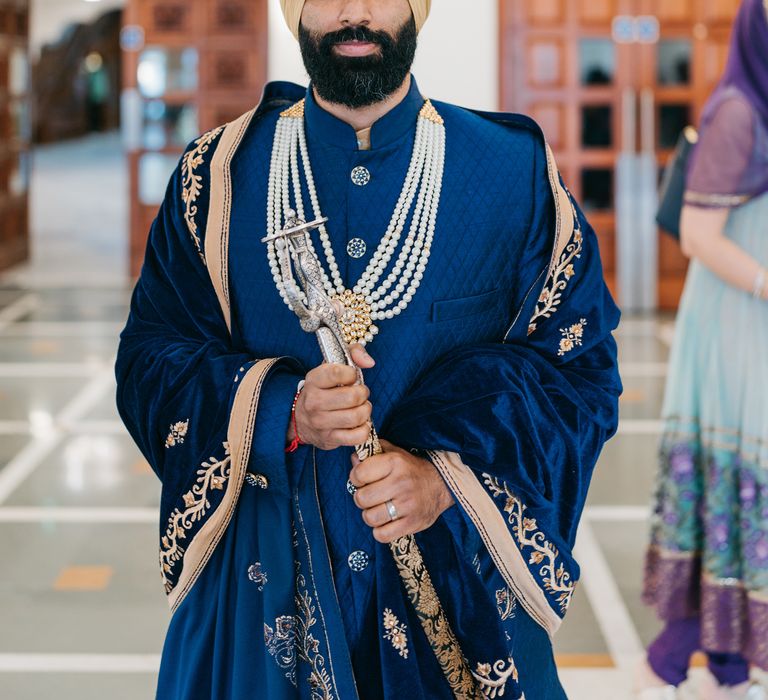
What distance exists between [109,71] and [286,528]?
81.5 ft

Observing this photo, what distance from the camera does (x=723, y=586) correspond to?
3.24m

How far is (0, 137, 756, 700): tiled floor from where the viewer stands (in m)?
3.74

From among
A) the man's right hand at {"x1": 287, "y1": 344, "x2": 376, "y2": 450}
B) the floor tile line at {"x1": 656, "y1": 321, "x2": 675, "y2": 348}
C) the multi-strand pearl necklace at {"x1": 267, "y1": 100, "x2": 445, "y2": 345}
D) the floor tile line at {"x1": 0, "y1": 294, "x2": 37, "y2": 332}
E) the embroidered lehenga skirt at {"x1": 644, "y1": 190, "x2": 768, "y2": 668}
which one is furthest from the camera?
the floor tile line at {"x1": 0, "y1": 294, "x2": 37, "y2": 332}

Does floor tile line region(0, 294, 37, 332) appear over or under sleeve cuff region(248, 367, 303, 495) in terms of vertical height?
under

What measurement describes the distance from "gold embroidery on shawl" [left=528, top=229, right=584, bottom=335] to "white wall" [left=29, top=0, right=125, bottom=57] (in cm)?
2256

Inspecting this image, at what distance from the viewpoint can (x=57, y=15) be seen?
23781 millimetres

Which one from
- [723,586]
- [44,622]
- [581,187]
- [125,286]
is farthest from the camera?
[125,286]

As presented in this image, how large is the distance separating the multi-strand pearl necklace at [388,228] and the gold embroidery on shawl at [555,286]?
0.17 metres

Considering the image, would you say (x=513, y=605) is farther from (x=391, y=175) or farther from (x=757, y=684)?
(x=757, y=684)

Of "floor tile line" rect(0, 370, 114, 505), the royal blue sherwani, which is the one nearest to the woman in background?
the royal blue sherwani

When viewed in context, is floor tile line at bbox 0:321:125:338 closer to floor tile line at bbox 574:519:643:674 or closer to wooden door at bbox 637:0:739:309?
wooden door at bbox 637:0:739:309

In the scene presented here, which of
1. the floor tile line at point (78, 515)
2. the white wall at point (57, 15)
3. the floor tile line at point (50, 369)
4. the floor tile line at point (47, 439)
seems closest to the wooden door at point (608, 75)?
the floor tile line at point (50, 369)

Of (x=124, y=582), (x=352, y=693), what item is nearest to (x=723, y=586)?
(x=352, y=693)

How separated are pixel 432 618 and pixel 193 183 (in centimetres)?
71
